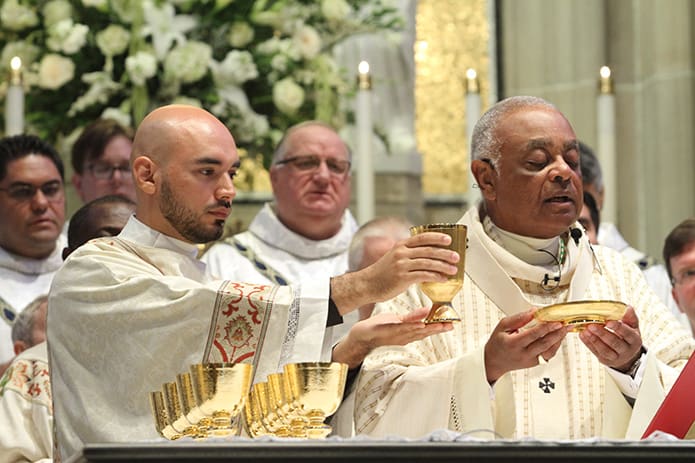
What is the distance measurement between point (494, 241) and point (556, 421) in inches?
26.6

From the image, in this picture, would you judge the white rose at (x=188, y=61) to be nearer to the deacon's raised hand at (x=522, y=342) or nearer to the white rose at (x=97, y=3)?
the white rose at (x=97, y=3)

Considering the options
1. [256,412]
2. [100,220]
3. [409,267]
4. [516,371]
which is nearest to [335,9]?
[100,220]

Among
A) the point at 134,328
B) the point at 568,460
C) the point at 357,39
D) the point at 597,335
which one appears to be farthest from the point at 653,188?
the point at 568,460

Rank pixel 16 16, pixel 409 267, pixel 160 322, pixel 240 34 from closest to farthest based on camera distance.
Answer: pixel 409 267 → pixel 160 322 → pixel 16 16 → pixel 240 34

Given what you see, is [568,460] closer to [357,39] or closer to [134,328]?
[134,328]

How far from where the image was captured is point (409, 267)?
432 centimetres

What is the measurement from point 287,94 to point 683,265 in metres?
2.50

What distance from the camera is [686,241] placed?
20.8ft

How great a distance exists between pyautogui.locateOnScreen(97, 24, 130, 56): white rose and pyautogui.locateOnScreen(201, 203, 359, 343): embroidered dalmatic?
1157 millimetres

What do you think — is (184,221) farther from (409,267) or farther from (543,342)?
(543,342)

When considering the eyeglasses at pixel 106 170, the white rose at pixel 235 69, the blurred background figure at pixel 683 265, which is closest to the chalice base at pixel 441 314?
the blurred background figure at pixel 683 265

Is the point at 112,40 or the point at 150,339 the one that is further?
the point at 112,40

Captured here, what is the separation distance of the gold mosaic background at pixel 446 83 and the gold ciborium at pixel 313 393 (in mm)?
5167

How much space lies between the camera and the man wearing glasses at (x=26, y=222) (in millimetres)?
6895
